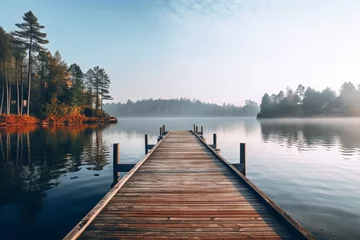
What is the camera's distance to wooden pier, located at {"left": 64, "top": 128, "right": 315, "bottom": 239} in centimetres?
393

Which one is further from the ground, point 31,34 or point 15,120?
point 31,34

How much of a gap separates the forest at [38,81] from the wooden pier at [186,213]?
5225cm

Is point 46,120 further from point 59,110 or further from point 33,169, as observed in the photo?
point 33,169

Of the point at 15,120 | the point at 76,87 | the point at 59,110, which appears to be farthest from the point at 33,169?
the point at 76,87

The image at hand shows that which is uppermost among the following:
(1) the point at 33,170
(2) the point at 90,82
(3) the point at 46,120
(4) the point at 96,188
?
(2) the point at 90,82

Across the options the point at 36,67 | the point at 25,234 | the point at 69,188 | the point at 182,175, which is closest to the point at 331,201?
the point at 182,175

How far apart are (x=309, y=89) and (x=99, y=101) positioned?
3933 inches

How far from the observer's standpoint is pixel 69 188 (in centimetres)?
1052

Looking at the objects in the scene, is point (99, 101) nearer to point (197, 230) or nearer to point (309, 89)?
point (197, 230)

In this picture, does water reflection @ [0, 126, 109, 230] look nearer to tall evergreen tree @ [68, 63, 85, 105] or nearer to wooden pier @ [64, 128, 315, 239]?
wooden pier @ [64, 128, 315, 239]

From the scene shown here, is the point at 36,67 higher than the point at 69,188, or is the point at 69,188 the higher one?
the point at 36,67

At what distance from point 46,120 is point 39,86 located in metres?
12.7

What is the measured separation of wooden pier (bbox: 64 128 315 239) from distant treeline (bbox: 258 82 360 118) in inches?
4510

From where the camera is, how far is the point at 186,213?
4.73 meters
